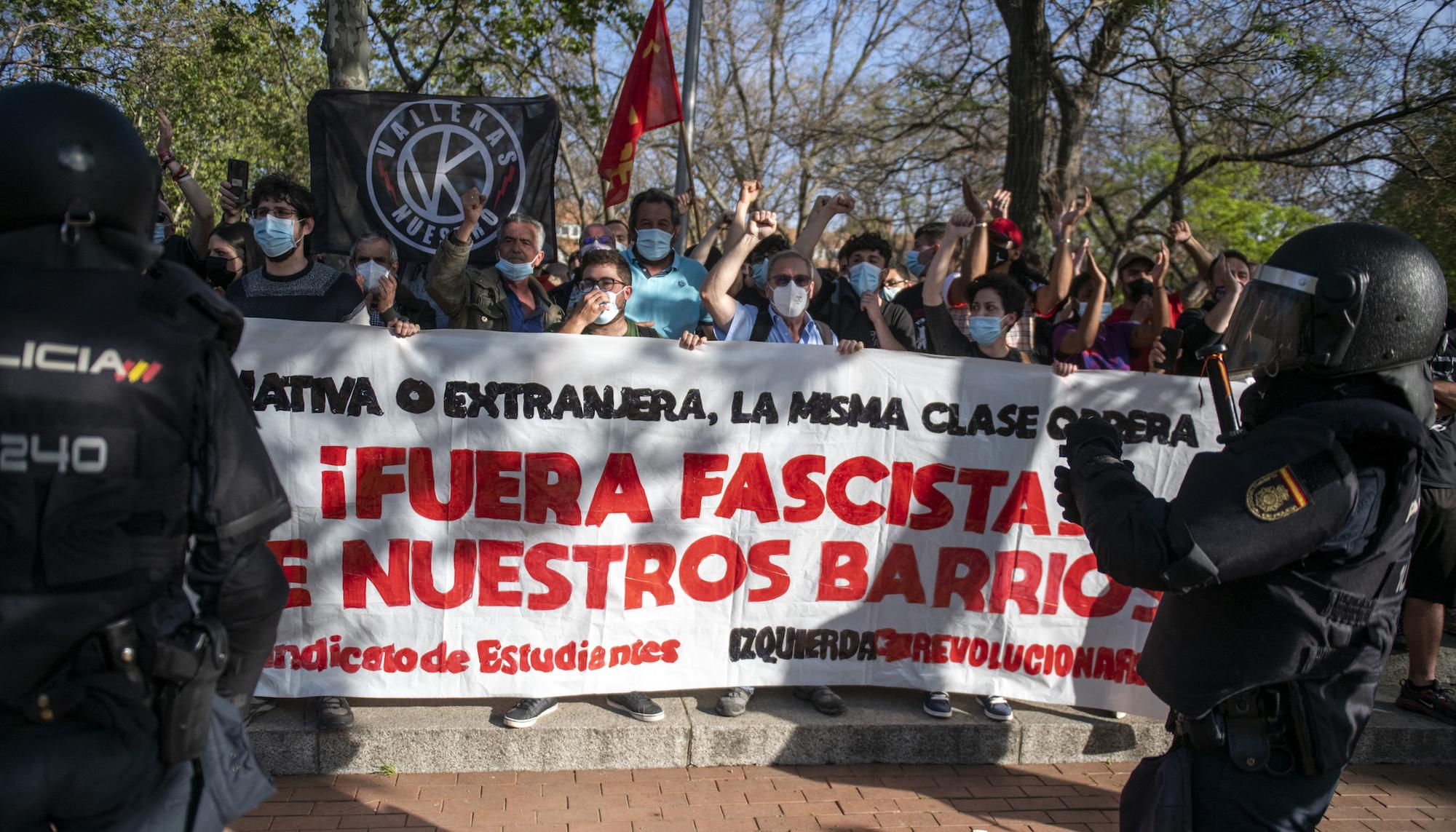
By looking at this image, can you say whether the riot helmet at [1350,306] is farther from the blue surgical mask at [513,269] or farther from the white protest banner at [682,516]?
the blue surgical mask at [513,269]

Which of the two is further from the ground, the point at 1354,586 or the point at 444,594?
the point at 1354,586

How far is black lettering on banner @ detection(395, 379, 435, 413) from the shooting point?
13.3 feet

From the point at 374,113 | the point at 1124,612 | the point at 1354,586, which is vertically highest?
the point at 374,113

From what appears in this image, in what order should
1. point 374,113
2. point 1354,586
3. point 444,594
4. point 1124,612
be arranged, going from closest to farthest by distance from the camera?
point 1354,586 → point 444,594 → point 1124,612 → point 374,113

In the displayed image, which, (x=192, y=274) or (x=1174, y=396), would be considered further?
(x=1174, y=396)

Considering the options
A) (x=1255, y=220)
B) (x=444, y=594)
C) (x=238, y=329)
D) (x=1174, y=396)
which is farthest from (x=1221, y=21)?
(x=1255, y=220)

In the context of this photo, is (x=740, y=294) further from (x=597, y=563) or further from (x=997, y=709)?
(x=997, y=709)

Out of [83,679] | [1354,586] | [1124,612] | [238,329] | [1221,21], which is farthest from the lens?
[1221,21]

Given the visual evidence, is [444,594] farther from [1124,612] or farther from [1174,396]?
[1174,396]

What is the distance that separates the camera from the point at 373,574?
160 inches

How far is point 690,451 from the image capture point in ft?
14.0

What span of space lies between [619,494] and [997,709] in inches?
71.2

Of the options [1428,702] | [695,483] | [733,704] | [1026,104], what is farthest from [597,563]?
[1026,104]

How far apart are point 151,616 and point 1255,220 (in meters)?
32.4
